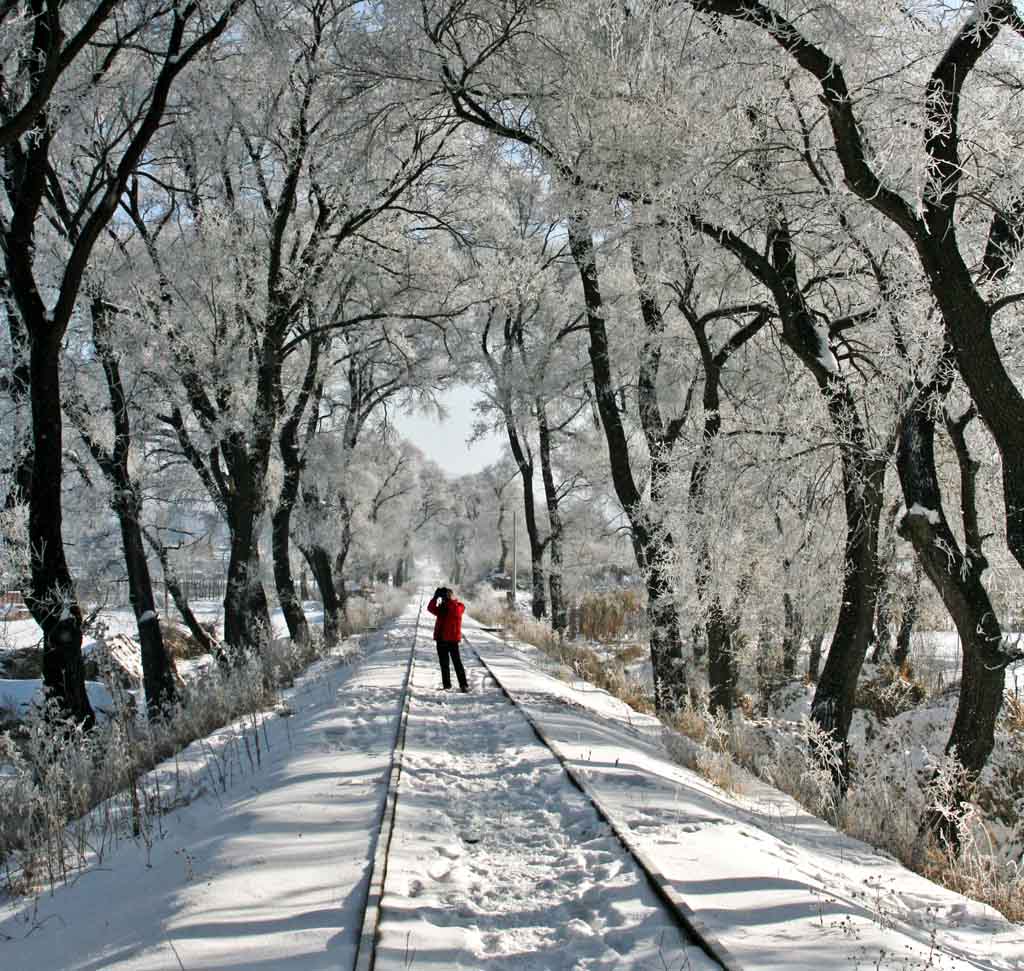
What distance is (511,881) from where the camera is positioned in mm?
4770

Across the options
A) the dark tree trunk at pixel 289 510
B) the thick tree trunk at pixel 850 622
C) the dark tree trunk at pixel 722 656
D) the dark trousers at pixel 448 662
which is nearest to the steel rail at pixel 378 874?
the dark trousers at pixel 448 662

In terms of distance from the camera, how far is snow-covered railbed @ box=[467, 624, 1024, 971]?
3766mm

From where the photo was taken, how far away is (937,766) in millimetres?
6719

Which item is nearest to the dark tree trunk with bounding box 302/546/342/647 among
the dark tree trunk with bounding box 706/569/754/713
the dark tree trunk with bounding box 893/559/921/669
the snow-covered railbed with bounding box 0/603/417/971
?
the dark tree trunk with bounding box 706/569/754/713

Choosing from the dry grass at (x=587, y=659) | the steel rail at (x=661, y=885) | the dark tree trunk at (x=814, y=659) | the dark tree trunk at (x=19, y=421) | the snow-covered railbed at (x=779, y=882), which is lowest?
the dark tree trunk at (x=814, y=659)

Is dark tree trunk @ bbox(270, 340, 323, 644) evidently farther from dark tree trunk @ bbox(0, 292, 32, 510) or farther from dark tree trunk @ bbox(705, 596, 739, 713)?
dark tree trunk @ bbox(705, 596, 739, 713)

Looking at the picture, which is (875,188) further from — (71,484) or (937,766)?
(71,484)

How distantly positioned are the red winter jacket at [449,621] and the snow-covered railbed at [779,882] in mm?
4343

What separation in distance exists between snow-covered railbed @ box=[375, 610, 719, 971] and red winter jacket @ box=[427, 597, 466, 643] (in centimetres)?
460

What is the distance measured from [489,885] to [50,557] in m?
7.32

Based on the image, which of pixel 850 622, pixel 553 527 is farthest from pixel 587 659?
pixel 850 622

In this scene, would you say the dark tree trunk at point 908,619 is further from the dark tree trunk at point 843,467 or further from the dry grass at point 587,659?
the dry grass at point 587,659

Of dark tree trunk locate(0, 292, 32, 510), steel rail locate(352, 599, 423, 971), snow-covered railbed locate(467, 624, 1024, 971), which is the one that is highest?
dark tree trunk locate(0, 292, 32, 510)

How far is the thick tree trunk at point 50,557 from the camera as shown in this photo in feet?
30.9
